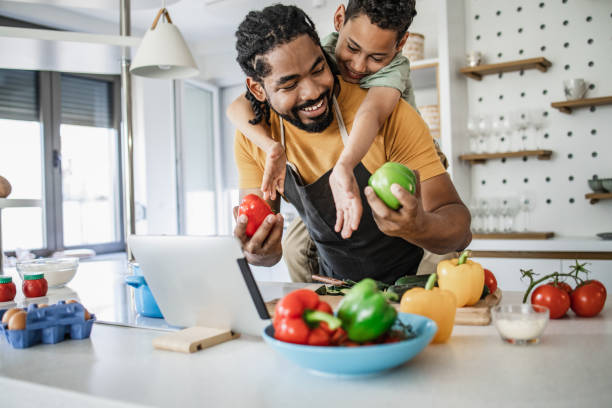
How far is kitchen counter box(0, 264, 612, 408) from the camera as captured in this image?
73 centimetres

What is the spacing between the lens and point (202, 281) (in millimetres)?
1034

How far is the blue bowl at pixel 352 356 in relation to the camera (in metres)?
0.75

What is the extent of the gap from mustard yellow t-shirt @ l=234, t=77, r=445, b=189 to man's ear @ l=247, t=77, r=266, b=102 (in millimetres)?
107

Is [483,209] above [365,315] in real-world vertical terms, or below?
above

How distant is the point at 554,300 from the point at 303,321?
2.09 feet

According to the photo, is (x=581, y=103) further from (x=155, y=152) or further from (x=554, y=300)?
(x=155, y=152)

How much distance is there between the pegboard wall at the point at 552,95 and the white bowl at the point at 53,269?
107 inches

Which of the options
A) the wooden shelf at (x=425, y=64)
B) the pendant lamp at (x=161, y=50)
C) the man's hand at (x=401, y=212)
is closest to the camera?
the man's hand at (x=401, y=212)

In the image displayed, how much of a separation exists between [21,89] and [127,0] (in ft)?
10.0

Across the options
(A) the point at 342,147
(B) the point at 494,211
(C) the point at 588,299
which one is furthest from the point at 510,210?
(C) the point at 588,299

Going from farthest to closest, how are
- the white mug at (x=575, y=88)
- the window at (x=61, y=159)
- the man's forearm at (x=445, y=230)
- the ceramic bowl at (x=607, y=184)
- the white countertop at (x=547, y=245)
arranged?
the window at (x=61, y=159), the white mug at (x=575, y=88), the ceramic bowl at (x=607, y=184), the white countertop at (x=547, y=245), the man's forearm at (x=445, y=230)

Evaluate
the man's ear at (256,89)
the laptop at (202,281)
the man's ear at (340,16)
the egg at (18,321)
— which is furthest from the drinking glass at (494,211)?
the egg at (18,321)

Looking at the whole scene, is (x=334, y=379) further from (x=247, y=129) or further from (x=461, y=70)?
(x=461, y=70)

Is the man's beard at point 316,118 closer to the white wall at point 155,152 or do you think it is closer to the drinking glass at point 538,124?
the drinking glass at point 538,124
